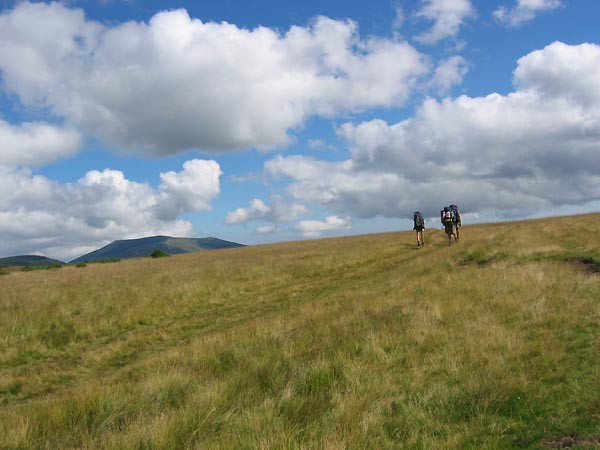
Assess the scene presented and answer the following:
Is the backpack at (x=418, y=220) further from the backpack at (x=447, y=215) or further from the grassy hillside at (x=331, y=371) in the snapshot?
the grassy hillside at (x=331, y=371)

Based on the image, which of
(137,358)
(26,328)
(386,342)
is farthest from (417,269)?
(26,328)

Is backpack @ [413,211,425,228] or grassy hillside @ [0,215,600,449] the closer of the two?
grassy hillside @ [0,215,600,449]

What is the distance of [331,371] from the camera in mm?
6039

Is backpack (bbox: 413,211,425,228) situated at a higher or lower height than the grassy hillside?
higher

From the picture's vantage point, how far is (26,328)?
449 inches

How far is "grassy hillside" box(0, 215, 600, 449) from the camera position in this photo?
4.32 meters

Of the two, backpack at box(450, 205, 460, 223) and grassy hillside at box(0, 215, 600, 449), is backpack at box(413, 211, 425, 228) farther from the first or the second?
grassy hillside at box(0, 215, 600, 449)

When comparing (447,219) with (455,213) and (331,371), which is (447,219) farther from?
(331,371)

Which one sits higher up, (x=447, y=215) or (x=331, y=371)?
(x=447, y=215)

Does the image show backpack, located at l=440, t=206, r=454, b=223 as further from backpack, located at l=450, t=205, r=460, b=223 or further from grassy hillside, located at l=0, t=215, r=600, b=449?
grassy hillside, located at l=0, t=215, r=600, b=449

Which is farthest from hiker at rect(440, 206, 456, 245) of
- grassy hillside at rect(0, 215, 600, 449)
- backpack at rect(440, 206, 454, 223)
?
grassy hillside at rect(0, 215, 600, 449)

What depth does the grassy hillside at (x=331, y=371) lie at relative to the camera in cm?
432

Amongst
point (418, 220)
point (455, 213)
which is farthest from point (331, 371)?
point (455, 213)

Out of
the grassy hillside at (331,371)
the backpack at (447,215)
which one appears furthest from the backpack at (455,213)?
A: the grassy hillside at (331,371)
